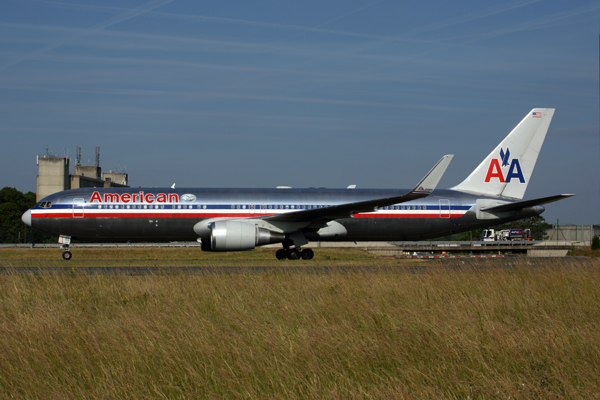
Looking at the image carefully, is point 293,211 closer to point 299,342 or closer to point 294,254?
point 294,254

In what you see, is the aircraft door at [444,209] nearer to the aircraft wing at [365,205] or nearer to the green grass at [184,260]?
the green grass at [184,260]

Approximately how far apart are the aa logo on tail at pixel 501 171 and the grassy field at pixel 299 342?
16.5m

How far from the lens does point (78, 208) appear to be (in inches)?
929

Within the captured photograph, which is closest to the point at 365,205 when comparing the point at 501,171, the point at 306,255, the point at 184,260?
the point at 306,255

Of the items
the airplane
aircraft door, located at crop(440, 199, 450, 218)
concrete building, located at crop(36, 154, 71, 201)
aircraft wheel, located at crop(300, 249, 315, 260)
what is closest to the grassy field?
the airplane

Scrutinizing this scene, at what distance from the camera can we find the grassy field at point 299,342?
513cm

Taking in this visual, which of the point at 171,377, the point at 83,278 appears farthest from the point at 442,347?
the point at 83,278

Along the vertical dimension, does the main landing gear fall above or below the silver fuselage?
below

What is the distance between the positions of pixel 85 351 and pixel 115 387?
1.26 metres

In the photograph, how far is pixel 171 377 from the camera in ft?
17.6

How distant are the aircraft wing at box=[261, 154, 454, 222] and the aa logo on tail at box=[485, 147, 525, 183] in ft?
20.3

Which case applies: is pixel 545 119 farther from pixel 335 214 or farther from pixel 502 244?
pixel 502 244

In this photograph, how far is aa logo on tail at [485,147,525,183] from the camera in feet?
85.4

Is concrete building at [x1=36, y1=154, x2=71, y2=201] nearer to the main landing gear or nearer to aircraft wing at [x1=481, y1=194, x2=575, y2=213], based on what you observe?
the main landing gear
